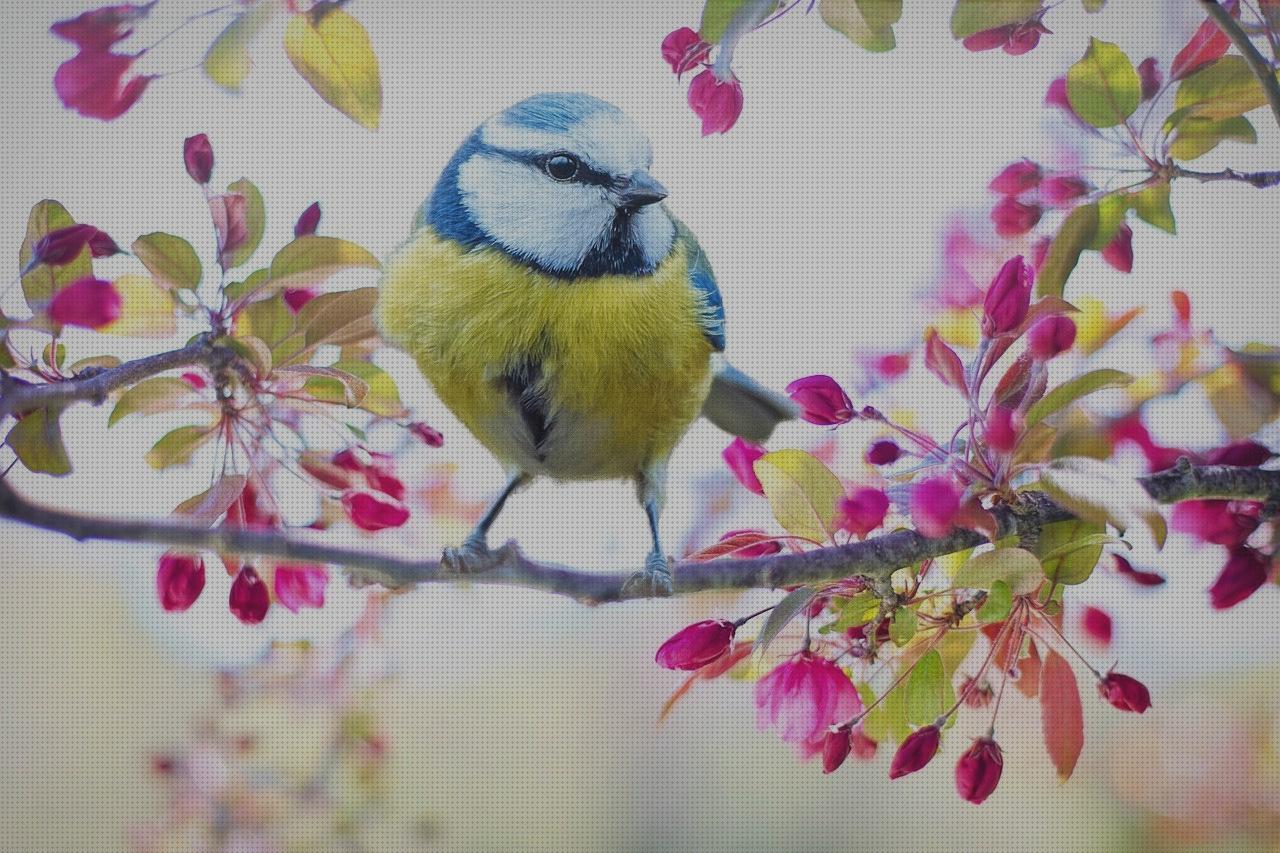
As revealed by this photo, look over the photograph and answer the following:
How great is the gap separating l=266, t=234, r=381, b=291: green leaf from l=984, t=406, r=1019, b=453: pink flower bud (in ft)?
1.37

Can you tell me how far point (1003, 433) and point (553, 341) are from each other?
493 millimetres

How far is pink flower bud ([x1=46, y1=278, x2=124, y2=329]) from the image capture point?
62 centimetres

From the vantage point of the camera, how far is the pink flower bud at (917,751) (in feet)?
2.21

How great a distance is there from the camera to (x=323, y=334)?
0.79m

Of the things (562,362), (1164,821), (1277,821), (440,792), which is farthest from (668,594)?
(440,792)

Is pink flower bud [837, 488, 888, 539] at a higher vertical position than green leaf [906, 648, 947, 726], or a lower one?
higher

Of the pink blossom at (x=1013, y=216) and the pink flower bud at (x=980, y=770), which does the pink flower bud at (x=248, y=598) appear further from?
the pink blossom at (x=1013, y=216)

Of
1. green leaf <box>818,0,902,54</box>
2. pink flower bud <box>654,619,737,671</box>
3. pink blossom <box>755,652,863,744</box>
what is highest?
green leaf <box>818,0,902,54</box>

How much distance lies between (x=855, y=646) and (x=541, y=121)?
23.9 inches

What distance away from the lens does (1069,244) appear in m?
0.71

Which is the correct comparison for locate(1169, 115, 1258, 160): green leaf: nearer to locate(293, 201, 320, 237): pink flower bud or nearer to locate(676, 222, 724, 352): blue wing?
locate(676, 222, 724, 352): blue wing

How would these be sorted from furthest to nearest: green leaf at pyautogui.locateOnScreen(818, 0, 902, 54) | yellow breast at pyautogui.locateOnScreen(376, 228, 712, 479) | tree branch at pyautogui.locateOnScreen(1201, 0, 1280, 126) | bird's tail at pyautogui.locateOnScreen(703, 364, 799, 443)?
bird's tail at pyautogui.locateOnScreen(703, 364, 799, 443) → yellow breast at pyautogui.locateOnScreen(376, 228, 712, 479) → green leaf at pyautogui.locateOnScreen(818, 0, 902, 54) → tree branch at pyautogui.locateOnScreen(1201, 0, 1280, 126)

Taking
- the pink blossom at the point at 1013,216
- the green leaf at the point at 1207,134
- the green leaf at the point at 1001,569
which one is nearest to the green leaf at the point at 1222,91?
the green leaf at the point at 1207,134

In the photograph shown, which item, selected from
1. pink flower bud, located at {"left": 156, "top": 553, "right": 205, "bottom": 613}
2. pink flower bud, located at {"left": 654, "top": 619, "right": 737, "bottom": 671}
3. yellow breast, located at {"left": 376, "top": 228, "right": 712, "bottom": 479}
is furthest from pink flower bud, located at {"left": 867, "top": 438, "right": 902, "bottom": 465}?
pink flower bud, located at {"left": 156, "top": 553, "right": 205, "bottom": 613}
